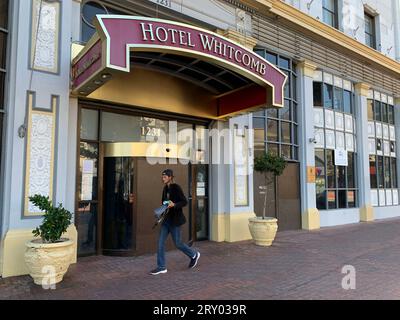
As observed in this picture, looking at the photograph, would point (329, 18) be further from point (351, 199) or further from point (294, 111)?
point (351, 199)

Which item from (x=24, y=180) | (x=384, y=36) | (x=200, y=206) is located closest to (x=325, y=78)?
(x=384, y=36)

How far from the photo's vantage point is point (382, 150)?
17.5m

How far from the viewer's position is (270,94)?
835 cm

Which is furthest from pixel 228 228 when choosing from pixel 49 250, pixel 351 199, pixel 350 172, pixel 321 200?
pixel 350 172

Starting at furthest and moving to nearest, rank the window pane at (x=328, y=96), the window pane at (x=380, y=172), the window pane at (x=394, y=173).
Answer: the window pane at (x=394, y=173) < the window pane at (x=380, y=172) < the window pane at (x=328, y=96)

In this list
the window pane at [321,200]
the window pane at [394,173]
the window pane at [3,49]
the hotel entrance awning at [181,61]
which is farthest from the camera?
the window pane at [394,173]

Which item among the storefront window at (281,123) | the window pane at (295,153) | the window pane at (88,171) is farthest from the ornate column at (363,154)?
the window pane at (88,171)

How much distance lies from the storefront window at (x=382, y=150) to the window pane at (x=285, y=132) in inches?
231

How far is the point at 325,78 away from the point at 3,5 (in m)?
11.2

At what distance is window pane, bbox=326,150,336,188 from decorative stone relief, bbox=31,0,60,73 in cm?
1045

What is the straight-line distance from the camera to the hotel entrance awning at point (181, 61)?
603 centimetres

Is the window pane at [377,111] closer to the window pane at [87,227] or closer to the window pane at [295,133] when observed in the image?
the window pane at [295,133]

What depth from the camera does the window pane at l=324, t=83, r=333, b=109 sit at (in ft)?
46.7

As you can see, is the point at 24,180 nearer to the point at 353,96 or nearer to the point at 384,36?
the point at 353,96
